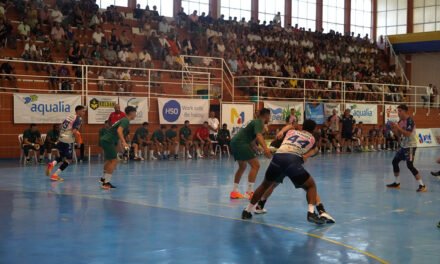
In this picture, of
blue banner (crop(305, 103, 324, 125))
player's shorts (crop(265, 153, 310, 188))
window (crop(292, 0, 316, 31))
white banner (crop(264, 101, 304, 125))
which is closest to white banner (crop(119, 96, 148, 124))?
white banner (crop(264, 101, 304, 125))

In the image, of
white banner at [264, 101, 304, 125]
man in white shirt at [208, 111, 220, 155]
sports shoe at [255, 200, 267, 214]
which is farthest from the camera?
white banner at [264, 101, 304, 125]

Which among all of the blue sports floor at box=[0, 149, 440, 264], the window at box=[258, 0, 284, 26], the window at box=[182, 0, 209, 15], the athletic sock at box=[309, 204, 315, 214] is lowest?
the blue sports floor at box=[0, 149, 440, 264]

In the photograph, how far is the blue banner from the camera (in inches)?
1169

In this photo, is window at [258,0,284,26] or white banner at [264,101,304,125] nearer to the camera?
white banner at [264,101,304,125]

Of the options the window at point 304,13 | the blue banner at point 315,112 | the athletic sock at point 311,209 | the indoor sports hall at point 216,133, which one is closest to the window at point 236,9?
the indoor sports hall at point 216,133

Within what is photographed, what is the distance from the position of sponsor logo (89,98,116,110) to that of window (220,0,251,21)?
17.2 m

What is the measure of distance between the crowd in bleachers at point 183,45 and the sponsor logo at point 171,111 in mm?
1759

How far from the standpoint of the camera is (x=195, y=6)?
3688 centimetres

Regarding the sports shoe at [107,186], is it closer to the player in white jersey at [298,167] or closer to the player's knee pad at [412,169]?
the player in white jersey at [298,167]

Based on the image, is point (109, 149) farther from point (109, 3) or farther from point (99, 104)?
point (109, 3)

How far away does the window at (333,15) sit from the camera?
44.9 metres

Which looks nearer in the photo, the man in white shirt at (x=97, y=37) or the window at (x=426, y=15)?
the man in white shirt at (x=97, y=37)

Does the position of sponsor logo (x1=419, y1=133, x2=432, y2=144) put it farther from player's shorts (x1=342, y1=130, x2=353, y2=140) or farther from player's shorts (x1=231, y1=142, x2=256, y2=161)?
player's shorts (x1=231, y1=142, x2=256, y2=161)

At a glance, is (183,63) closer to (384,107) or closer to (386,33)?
(384,107)
